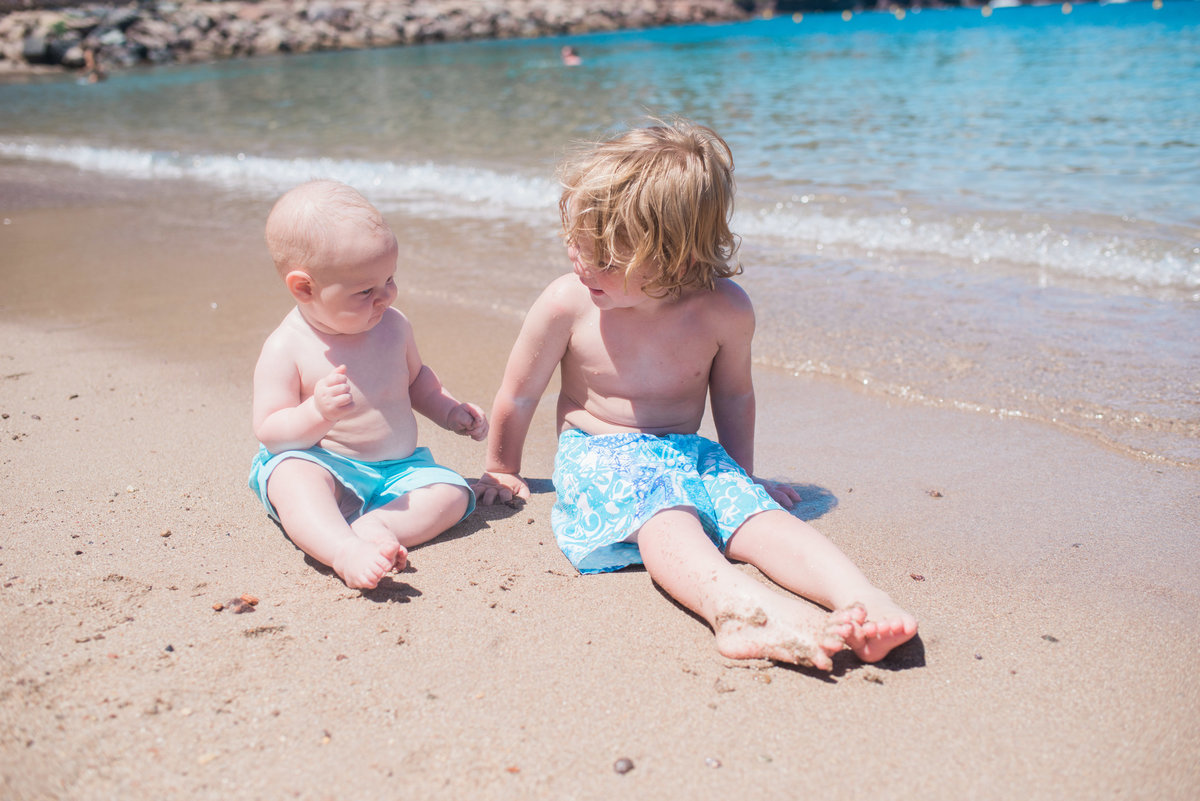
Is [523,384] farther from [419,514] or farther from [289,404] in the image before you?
[289,404]

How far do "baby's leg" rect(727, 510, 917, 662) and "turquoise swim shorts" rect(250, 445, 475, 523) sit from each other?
821 millimetres

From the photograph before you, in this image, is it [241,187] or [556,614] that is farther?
[241,187]

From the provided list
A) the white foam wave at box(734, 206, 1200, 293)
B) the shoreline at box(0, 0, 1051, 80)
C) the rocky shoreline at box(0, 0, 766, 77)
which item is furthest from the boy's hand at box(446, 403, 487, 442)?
the rocky shoreline at box(0, 0, 766, 77)

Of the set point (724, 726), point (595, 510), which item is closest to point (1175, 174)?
point (595, 510)

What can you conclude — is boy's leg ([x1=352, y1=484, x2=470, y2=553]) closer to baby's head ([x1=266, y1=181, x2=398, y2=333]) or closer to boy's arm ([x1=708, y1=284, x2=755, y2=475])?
baby's head ([x1=266, y1=181, x2=398, y2=333])

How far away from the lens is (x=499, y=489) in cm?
273

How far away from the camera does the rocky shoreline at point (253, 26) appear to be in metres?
35.2

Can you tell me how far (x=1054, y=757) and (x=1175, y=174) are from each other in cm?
679

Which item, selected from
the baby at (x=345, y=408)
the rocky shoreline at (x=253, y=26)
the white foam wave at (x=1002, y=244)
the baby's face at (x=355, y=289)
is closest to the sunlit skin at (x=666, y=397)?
the baby at (x=345, y=408)

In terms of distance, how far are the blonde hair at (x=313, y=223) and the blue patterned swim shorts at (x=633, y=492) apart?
0.85 meters

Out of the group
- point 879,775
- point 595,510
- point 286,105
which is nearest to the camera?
point 879,775

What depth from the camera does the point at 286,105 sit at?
18.4 metres

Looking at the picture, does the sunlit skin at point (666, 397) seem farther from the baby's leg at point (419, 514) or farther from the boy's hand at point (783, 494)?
the baby's leg at point (419, 514)

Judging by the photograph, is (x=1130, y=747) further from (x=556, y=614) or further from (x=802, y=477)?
(x=802, y=477)
